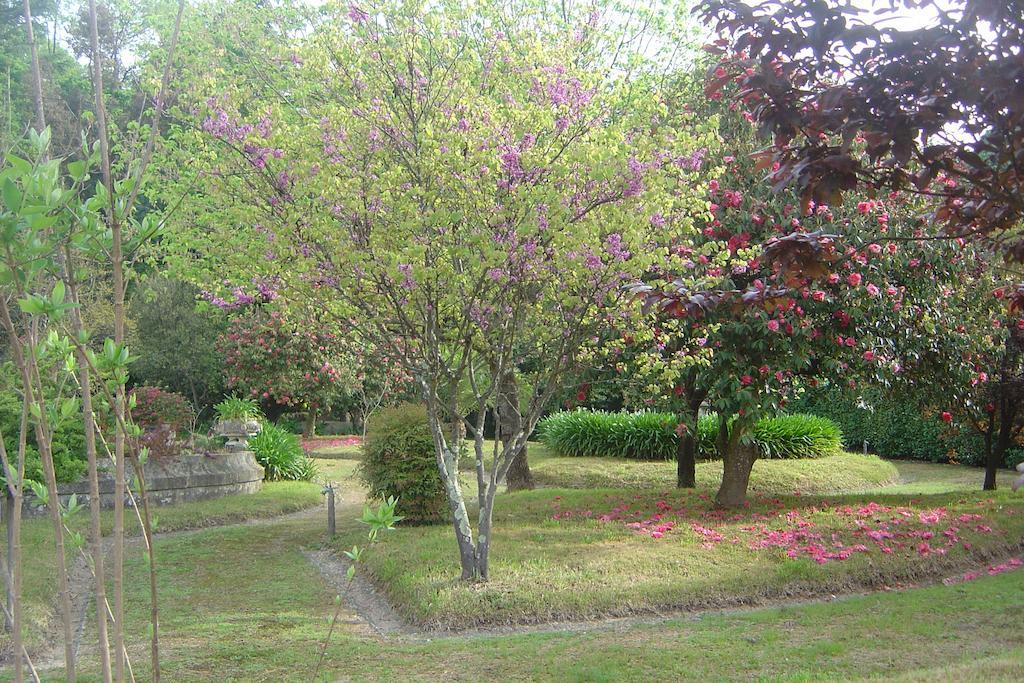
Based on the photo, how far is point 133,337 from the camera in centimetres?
2022

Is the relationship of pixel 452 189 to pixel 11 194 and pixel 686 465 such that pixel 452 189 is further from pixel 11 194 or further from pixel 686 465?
pixel 686 465

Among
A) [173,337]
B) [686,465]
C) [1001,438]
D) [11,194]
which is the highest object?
[173,337]

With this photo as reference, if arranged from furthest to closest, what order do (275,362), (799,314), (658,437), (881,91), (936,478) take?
1. (275,362)
2. (936,478)
3. (658,437)
4. (799,314)
5. (881,91)

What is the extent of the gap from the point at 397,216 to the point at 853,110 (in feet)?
12.7

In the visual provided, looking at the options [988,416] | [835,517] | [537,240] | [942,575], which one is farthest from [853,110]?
[988,416]

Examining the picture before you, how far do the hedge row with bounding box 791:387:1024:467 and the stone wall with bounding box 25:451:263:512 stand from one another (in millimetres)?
11530

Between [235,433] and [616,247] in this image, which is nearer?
[616,247]

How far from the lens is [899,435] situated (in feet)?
65.9

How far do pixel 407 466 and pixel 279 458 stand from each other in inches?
247

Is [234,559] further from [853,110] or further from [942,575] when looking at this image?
[853,110]

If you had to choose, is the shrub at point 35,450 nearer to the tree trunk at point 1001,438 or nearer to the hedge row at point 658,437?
the hedge row at point 658,437

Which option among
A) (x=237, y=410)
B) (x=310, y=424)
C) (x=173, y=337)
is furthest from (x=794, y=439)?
(x=173, y=337)

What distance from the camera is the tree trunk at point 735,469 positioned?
10703 millimetres

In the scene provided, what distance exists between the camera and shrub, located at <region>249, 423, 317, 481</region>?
50.2 ft
